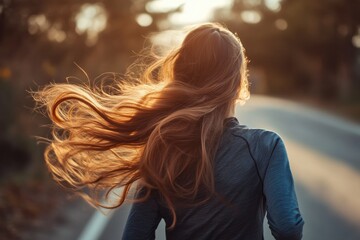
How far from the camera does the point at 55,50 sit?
16.2m

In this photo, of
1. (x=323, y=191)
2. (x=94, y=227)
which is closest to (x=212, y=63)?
(x=94, y=227)

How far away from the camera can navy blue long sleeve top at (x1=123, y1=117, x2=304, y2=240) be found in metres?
2.33

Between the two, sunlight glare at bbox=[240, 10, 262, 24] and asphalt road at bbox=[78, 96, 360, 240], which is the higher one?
asphalt road at bbox=[78, 96, 360, 240]

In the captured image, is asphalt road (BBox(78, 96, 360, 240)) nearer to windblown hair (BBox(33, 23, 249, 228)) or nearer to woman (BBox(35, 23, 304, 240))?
windblown hair (BBox(33, 23, 249, 228))

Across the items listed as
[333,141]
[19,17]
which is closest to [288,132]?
[333,141]

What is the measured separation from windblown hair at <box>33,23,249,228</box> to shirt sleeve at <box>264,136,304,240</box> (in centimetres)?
21

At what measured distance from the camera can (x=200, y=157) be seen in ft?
8.13

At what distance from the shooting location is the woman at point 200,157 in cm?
237

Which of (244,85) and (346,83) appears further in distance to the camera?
(346,83)

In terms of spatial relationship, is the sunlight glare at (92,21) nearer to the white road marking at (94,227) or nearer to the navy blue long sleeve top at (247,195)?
the white road marking at (94,227)

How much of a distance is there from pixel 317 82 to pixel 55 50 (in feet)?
122

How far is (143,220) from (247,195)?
426 millimetres

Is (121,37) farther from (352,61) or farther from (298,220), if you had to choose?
(298,220)

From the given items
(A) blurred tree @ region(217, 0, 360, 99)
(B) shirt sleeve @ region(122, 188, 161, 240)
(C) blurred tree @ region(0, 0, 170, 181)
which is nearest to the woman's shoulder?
(B) shirt sleeve @ region(122, 188, 161, 240)
